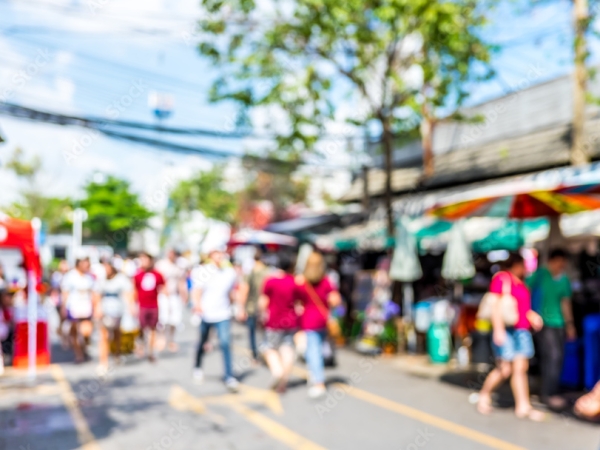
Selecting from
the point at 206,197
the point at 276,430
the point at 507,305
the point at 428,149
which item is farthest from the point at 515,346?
the point at 206,197

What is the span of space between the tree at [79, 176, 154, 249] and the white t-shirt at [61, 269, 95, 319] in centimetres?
4092

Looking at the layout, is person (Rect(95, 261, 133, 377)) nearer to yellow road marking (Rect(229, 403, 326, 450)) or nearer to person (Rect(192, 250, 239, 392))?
person (Rect(192, 250, 239, 392))

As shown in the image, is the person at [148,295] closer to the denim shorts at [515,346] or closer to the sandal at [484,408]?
the sandal at [484,408]

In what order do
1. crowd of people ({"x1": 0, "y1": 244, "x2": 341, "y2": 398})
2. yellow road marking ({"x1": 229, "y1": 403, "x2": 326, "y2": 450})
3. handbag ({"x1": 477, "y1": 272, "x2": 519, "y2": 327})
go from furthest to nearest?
crowd of people ({"x1": 0, "y1": 244, "x2": 341, "y2": 398}), handbag ({"x1": 477, "y1": 272, "x2": 519, "y2": 327}), yellow road marking ({"x1": 229, "y1": 403, "x2": 326, "y2": 450})

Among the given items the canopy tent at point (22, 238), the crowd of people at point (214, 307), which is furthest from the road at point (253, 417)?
the canopy tent at point (22, 238)

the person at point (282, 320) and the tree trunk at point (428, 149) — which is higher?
the tree trunk at point (428, 149)

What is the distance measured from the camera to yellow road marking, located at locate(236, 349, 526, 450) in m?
5.60

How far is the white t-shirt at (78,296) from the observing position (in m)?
10.1

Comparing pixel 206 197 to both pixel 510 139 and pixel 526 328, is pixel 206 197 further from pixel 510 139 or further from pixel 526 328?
pixel 526 328

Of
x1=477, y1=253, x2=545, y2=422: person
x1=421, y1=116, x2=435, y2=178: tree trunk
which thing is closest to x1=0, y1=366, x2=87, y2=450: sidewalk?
x1=477, y1=253, x2=545, y2=422: person

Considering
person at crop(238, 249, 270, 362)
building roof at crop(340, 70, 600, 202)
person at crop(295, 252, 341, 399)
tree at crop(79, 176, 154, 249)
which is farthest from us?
tree at crop(79, 176, 154, 249)

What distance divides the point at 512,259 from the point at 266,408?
3.38 m

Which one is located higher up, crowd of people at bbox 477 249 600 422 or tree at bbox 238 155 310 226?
tree at bbox 238 155 310 226

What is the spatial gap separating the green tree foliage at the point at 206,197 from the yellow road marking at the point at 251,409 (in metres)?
35.9
